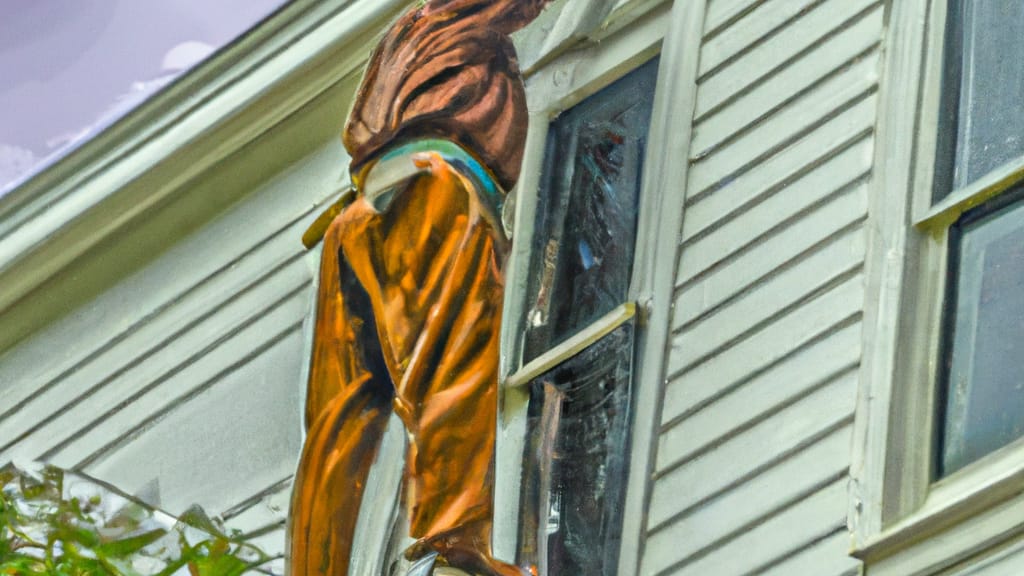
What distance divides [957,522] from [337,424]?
220cm

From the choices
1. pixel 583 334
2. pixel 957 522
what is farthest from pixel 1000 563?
pixel 583 334

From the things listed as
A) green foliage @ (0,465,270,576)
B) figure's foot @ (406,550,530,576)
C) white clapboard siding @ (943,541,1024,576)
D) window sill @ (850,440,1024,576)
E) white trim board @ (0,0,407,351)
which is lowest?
white clapboard siding @ (943,541,1024,576)

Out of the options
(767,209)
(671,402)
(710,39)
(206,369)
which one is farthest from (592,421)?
(206,369)

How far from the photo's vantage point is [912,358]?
4777mm

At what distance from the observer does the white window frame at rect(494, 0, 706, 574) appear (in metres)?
5.43

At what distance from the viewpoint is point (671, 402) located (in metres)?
5.38

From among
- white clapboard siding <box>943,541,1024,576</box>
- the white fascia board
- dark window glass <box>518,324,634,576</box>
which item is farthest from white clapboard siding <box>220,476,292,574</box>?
white clapboard siding <box>943,541,1024,576</box>

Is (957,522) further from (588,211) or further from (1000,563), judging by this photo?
(588,211)

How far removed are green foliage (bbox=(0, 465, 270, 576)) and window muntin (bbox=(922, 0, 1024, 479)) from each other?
2183 mm

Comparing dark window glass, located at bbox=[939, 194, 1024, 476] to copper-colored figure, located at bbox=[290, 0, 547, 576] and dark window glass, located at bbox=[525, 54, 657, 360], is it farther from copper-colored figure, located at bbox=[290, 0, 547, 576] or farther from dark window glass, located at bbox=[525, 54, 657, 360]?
copper-colored figure, located at bbox=[290, 0, 547, 576]

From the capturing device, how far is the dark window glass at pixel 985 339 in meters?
4.55

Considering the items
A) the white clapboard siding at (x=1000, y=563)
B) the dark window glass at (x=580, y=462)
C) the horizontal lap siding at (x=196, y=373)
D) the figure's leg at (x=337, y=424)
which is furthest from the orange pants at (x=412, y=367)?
the white clapboard siding at (x=1000, y=563)

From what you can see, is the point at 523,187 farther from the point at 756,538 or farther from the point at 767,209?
the point at 756,538

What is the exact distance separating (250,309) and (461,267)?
1.57m
